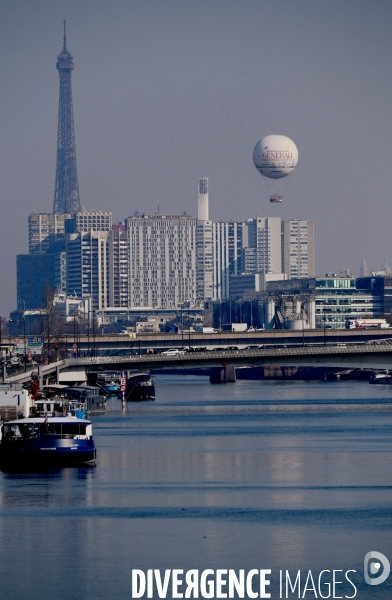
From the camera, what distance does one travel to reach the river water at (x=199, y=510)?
1863 inches

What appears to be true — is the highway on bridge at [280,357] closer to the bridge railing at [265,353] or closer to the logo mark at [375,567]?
the bridge railing at [265,353]

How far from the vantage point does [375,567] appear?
47.2m

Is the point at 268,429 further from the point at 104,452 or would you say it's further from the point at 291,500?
the point at 291,500

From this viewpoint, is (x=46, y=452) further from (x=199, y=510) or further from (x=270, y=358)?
(x=270, y=358)

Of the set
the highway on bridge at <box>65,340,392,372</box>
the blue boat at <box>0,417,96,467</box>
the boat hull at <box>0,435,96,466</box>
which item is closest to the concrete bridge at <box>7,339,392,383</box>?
the highway on bridge at <box>65,340,392,372</box>

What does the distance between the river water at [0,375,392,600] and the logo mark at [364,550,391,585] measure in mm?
301

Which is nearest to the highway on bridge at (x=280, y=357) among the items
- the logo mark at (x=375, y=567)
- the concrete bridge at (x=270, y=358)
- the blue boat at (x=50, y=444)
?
the concrete bridge at (x=270, y=358)

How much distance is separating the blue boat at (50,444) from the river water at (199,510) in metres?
1.18

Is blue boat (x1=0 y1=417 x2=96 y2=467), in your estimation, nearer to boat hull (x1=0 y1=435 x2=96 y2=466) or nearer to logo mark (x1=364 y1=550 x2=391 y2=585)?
boat hull (x1=0 y1=435 x2=96 y2=466)

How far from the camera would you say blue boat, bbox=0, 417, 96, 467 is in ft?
247

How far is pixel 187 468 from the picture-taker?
7506cm

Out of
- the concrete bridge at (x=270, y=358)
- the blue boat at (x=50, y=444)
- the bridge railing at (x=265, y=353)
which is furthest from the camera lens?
the concrete bridge at (x=270, y=358)

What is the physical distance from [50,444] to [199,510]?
17839 mm

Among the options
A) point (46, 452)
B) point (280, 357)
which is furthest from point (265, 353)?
point (46, 452)
